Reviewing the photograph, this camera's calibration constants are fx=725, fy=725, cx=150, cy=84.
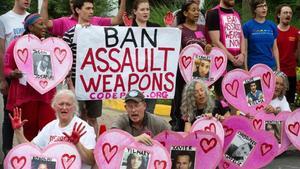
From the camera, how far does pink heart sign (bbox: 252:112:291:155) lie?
21.2 ft

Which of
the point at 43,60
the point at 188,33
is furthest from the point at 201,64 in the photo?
the point at 43,60

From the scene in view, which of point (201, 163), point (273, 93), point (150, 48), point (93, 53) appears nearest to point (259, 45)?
point (273, 93)

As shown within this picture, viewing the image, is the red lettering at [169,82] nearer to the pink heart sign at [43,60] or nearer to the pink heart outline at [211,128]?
the pink heart sign at [43,60]

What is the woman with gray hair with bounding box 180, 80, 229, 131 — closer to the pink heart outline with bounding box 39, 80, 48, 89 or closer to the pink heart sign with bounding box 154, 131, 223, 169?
the pink heart sign with bounding box 154, 131, 223, 169

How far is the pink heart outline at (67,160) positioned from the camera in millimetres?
5215

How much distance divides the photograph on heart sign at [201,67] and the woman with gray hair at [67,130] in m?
1.96

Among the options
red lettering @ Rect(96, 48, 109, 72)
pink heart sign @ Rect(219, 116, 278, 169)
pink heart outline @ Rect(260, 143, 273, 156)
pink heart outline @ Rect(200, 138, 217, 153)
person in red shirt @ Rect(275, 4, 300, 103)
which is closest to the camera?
pink heart outline @ Rect(200, 138, 217, 153)

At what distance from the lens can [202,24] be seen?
7.73 metres

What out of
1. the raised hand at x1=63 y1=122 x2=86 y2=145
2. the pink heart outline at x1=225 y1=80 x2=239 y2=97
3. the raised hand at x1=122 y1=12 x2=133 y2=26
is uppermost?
the raised hand at x1=122 y1=12 x2=133 y2=26

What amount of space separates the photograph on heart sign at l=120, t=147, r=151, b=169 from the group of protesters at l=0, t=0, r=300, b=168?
9 cm

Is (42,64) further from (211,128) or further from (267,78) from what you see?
(267,78)

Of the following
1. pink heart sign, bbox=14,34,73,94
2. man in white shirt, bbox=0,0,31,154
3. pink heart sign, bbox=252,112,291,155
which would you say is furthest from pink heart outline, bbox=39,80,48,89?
pink heart sign, bbox=252,112,291,155

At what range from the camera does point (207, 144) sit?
5637 millimetres

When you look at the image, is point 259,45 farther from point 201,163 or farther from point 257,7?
point 201,163
